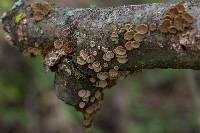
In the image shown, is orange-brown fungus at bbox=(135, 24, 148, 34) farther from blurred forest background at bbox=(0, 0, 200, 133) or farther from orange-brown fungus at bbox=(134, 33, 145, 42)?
blurred forest background at bbox=(0, 0, 200, 133)

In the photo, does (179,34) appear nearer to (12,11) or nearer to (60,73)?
(60,73)

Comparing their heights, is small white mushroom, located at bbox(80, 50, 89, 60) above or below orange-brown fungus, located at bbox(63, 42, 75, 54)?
below

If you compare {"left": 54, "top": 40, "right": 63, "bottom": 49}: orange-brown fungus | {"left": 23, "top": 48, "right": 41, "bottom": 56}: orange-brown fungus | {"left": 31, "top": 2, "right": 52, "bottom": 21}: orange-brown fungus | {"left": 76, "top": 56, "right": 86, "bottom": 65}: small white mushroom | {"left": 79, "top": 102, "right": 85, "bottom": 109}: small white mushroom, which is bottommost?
{"left": 79, "top": 102, "right": 85, "bottom": 109}: small white mushroom

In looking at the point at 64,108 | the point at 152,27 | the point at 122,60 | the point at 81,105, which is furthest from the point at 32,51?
the point at 64,108

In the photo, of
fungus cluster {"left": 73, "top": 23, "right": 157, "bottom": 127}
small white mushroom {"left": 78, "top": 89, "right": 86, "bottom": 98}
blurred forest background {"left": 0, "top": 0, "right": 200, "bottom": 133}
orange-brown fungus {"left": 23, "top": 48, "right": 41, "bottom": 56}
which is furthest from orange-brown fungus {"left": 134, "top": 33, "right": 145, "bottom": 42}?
blurred forest background {"left": 0, "top": 0, "right": 200, "bottom": 133}

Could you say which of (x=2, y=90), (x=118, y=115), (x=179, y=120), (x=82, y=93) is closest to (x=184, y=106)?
(x=179, y=120)

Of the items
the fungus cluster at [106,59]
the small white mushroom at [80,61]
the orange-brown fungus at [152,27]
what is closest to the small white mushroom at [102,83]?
the fungus cluster at [106,59]

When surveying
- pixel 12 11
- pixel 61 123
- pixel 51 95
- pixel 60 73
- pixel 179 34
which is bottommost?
pixel 61 123
